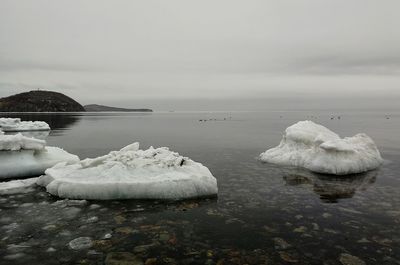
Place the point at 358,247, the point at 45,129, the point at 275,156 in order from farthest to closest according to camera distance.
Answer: the point at 45,129 → the point at 275,156 → the point at 358,247

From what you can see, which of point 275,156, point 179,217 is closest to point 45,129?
point 275,156

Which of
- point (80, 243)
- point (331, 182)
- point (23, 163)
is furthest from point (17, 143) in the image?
point (331, 182)

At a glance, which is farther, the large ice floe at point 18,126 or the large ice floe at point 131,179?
the large ice floe at point 18,126

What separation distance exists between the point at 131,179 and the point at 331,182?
34.8ft

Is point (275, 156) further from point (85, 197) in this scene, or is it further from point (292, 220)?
point (85, 197)

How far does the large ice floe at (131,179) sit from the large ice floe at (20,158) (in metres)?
2.76

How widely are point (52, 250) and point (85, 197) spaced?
→ 4566 mm

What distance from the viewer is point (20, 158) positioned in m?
17.0

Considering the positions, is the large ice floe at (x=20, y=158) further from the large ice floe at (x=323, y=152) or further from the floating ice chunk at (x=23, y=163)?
the large ice floe at (x=323, y=152)

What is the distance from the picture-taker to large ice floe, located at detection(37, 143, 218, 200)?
1288cm

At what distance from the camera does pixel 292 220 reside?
10773mm

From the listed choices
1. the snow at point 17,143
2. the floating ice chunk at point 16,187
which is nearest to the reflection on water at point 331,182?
the floating ice chunk at point 16,187

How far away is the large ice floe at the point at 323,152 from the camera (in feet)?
62.8

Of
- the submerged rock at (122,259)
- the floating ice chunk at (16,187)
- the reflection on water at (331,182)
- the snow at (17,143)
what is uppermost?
the snow at (17,143)
